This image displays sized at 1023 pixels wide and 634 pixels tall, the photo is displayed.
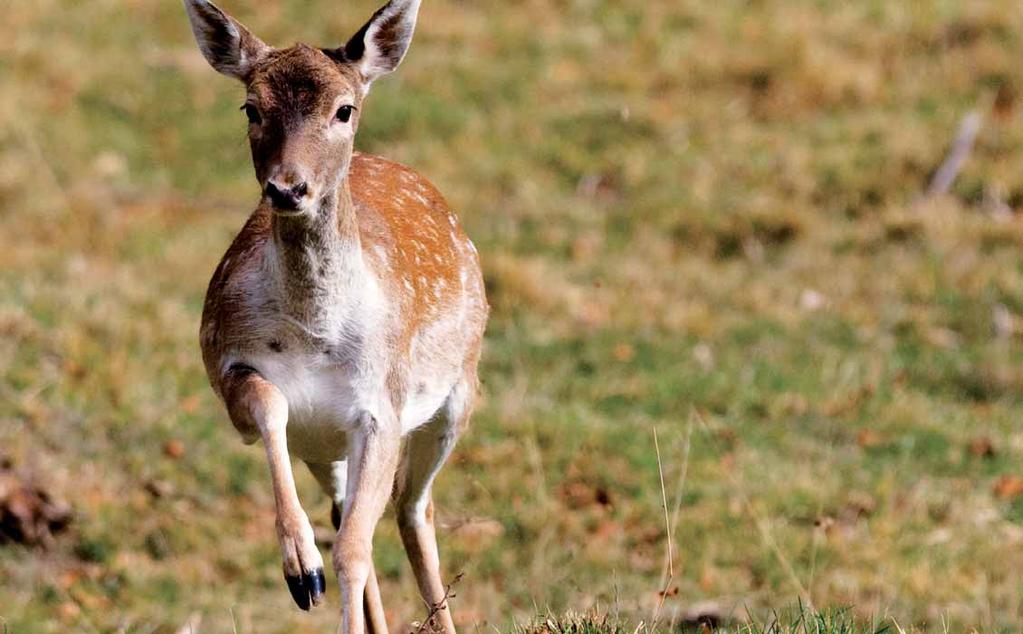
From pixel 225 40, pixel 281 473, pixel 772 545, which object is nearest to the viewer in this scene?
pixel 281 473

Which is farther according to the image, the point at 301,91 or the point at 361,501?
the point at 361,501

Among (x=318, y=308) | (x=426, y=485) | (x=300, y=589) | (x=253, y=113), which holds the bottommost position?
(x=426, y=485)

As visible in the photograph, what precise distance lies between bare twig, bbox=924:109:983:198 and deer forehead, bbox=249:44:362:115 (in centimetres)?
828

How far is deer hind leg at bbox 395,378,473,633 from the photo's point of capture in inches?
220

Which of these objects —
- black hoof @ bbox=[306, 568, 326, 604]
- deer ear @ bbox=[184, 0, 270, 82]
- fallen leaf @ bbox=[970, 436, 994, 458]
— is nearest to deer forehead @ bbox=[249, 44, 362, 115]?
deer ear @ bbox=[184, 0, 270, 82]

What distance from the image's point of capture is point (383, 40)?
493 cm

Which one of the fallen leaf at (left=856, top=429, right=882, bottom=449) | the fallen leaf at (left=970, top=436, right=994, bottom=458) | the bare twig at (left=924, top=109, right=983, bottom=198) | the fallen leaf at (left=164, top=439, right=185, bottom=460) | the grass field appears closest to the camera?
the grass field

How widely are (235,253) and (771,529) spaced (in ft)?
10.8

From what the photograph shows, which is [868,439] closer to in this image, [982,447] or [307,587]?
[982,447]

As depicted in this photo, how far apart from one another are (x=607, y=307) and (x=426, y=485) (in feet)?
16.2

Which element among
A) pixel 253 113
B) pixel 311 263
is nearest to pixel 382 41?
pixel 253 113

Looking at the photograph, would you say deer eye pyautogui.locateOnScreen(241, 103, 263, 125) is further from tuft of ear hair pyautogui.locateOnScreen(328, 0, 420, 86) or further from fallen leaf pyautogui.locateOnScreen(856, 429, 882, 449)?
fallen leaf pyautogui.locateOnScreen(856, 429, 882, 449)

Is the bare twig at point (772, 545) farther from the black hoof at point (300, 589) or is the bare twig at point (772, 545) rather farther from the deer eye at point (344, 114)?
the deer eye at point (344, 114)

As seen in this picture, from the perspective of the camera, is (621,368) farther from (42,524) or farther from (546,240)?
(42,524)
